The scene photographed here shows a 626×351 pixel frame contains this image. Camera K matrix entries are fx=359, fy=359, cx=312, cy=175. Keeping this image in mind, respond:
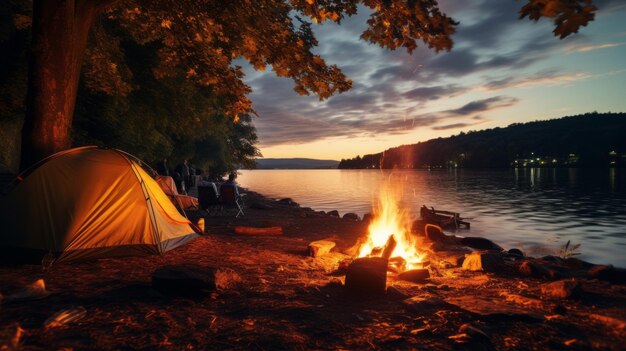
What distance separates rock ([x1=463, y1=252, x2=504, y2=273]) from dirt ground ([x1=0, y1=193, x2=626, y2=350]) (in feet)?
1.03

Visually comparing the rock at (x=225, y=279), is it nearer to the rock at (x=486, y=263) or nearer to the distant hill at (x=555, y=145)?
the rock at (x=486, y=263)

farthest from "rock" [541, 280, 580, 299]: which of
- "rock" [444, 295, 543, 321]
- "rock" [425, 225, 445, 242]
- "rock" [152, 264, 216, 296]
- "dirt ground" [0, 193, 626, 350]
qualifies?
"rock" [425, 225, 445, 242]

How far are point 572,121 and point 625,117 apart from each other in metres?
21.0

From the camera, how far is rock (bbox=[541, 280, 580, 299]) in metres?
5.32

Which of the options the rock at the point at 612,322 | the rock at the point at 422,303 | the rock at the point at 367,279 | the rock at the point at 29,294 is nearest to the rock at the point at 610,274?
the rock at the point at 612,322

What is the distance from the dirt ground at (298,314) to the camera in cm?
383

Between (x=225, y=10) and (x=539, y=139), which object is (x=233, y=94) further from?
(x=539, y=139)

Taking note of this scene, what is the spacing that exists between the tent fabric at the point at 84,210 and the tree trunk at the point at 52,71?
44 cm

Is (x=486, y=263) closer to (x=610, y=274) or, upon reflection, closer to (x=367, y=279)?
(x=610, y=274)

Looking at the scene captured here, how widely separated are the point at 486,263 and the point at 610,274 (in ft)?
7.16

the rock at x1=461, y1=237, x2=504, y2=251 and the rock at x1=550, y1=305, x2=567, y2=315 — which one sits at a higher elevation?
the rock at x1=550, y1=305, x2=567, y2=315

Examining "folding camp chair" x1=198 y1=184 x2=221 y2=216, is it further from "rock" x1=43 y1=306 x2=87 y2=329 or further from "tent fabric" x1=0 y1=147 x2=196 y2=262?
"rock" x1=43 y1=306 x2=87 y2=329

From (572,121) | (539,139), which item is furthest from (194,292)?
(572,121)

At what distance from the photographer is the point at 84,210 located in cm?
689
